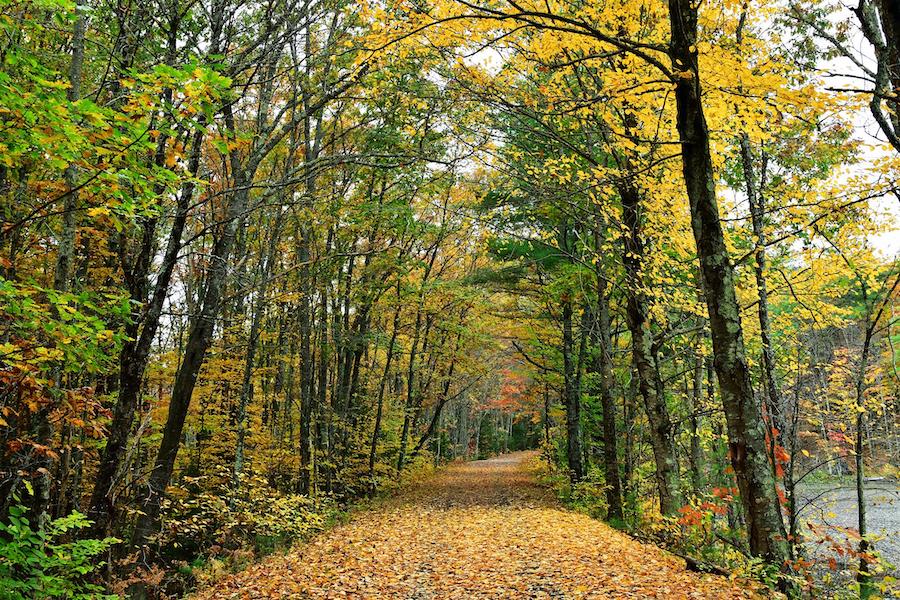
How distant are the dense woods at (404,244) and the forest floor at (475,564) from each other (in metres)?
0.94

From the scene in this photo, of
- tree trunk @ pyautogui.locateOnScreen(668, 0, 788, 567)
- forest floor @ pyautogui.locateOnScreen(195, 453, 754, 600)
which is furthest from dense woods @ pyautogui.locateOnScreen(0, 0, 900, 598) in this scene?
forest floor @ pyautogui.locateOnScreen(195, 453, 754, 600)

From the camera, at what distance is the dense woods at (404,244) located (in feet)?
14.7

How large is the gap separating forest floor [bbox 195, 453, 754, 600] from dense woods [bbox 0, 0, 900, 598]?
0.94 meters

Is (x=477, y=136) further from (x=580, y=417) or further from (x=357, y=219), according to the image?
(x=580, y=417)

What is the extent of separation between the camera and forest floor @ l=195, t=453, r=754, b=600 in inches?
242

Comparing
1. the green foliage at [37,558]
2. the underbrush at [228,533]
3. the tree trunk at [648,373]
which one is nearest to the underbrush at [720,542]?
the tree trunk at [648,373]

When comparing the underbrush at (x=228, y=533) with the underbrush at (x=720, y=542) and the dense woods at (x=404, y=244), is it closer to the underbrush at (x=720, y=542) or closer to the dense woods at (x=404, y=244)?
the dense woods at (x=404, y=244)

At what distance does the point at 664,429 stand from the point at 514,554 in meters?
3.34

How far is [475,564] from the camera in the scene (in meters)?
7.67

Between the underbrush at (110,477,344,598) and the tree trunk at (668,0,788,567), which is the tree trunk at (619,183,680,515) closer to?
the tree trunk at (668,0,788,567)

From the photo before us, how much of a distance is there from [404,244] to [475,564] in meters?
12.7

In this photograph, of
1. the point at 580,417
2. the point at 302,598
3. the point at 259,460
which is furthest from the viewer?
the point at 580,417

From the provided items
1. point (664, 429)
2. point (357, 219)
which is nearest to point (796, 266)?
point (664, 429)

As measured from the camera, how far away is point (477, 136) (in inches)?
404
